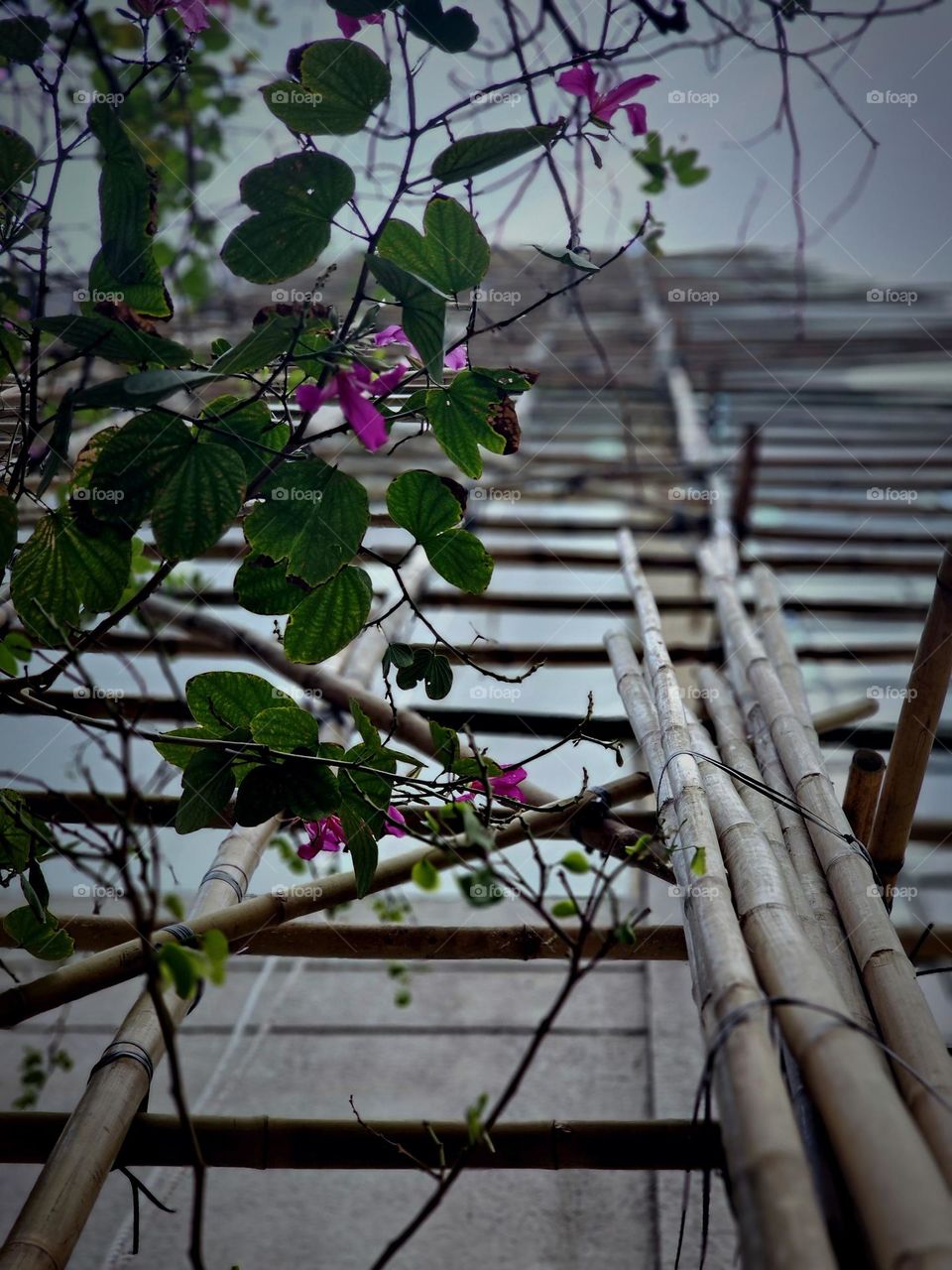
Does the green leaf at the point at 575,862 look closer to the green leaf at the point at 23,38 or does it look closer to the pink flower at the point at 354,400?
the pink flower at the point at 354,400

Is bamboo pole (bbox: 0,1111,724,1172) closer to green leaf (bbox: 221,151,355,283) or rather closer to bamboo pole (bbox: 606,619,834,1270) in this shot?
bamboo pole (bbox: 606,619,834,1270)

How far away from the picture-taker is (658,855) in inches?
27.3

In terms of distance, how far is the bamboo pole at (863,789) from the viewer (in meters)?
0.85

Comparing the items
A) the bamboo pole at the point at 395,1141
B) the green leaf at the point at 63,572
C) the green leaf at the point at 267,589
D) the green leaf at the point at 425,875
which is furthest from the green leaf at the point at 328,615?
the bamboo pole at the point at 395,1141

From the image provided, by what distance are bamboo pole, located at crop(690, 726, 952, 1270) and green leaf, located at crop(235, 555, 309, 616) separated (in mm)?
379

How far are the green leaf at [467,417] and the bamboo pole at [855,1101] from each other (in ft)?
1.18

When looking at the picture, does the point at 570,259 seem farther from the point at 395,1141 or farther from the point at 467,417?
the point at 395,1141

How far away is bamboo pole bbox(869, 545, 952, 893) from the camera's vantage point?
754 millimetres

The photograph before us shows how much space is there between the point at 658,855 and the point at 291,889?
356 mm

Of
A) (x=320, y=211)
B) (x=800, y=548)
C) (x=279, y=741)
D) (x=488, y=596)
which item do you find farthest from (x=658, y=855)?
(x=800, y=548)

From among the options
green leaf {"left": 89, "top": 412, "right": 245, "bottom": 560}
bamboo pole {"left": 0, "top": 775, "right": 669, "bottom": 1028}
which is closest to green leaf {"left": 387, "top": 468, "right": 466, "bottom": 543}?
green leaf {"left": 89, "top": 412, "right": 245, "bottom": 560}

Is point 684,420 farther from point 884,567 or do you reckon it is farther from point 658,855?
point 658,855

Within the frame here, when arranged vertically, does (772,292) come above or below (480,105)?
above

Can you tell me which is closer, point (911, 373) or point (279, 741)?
point (279, 741)
